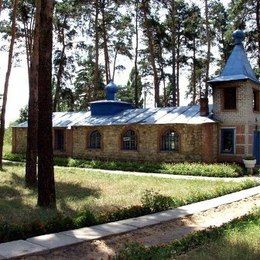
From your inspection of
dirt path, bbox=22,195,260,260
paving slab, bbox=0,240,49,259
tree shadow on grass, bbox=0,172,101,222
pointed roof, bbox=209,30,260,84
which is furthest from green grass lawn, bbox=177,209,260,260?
pointed roof, bbox=209,30,260,84

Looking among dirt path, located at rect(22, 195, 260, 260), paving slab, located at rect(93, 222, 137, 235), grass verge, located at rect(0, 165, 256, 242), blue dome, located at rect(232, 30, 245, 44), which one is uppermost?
blue dome, located at rect(232, 30, 245, 44)

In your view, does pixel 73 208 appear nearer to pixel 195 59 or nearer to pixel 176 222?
pixel 176 222

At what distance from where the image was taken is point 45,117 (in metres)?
11.1

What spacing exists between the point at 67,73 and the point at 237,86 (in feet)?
73.3

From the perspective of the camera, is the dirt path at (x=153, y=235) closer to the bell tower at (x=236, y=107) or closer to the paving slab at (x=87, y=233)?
the paving slab at (x=87, y=233)

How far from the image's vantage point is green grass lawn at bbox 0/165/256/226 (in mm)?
10617

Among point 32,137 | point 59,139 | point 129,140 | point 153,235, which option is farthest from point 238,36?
point 153,235

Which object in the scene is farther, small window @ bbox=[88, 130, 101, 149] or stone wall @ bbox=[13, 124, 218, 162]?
small window @ bbox=[88, 130, 101, 149]

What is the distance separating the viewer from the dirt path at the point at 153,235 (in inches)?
282

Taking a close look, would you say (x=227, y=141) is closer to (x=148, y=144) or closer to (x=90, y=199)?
(x=148, y=144)

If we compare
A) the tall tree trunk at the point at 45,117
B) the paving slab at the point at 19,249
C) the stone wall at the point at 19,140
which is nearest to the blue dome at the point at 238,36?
the tall tree trunk at the point at 45,117

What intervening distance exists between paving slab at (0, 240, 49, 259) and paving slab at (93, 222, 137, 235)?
1.69 metres

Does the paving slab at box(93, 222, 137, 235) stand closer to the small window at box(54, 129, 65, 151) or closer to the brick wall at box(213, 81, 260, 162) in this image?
Result: the brick wall at box(213, 81, 260, 162)

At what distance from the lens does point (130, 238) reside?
27.2 ft
